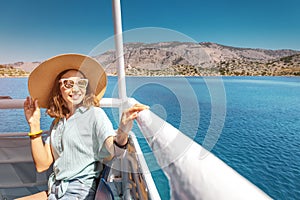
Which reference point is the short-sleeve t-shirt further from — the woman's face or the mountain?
the mountain

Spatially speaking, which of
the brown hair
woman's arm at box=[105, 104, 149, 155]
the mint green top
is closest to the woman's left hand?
woman's arm at box=[105, 104, 149, 155]

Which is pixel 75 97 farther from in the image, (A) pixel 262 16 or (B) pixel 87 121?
(A) pixel 262 16

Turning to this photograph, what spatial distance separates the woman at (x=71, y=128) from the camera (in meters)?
0.85

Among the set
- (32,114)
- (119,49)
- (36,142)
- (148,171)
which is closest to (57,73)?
(32,114)

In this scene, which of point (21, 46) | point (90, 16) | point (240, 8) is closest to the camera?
point (21, 46)

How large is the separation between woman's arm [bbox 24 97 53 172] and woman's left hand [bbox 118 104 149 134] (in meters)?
0.39

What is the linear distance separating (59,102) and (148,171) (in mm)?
538

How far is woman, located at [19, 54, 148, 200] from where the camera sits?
85cm

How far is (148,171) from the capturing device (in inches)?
26.8

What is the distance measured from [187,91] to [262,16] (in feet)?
172

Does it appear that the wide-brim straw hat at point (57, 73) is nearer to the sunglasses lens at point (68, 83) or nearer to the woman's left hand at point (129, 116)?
the sunglasses lens at point (68, 83)

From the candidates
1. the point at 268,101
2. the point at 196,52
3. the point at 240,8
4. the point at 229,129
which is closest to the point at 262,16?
the point at 240,8

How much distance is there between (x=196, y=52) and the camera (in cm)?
73

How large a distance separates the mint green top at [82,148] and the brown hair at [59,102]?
7 cm
